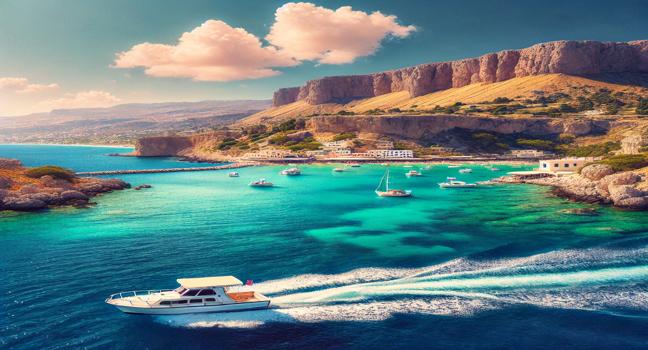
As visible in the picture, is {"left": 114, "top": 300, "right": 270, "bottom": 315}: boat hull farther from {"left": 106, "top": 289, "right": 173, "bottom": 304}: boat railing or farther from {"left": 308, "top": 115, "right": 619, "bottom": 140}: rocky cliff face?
{"left": 308, "top": 115, "right": 619, "bottom": 140}: rocky cliff face

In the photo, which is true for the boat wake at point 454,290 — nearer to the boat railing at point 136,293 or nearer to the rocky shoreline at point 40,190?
the boat railing at point 136,293

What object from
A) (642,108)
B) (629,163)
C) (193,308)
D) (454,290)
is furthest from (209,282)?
(642,108)

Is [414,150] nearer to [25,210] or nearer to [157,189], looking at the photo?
[157,189]

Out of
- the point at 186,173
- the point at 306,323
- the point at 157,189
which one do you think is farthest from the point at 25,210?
the point at 186,173

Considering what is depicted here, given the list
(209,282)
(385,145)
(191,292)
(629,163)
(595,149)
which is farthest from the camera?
(385,145)

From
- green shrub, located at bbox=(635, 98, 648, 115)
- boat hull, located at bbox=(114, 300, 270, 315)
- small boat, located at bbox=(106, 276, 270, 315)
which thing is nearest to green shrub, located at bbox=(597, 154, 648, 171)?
boat hull, located at bbox=(114, 300, 270, 315)

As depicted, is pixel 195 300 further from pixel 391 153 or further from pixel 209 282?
pixel 391 153
